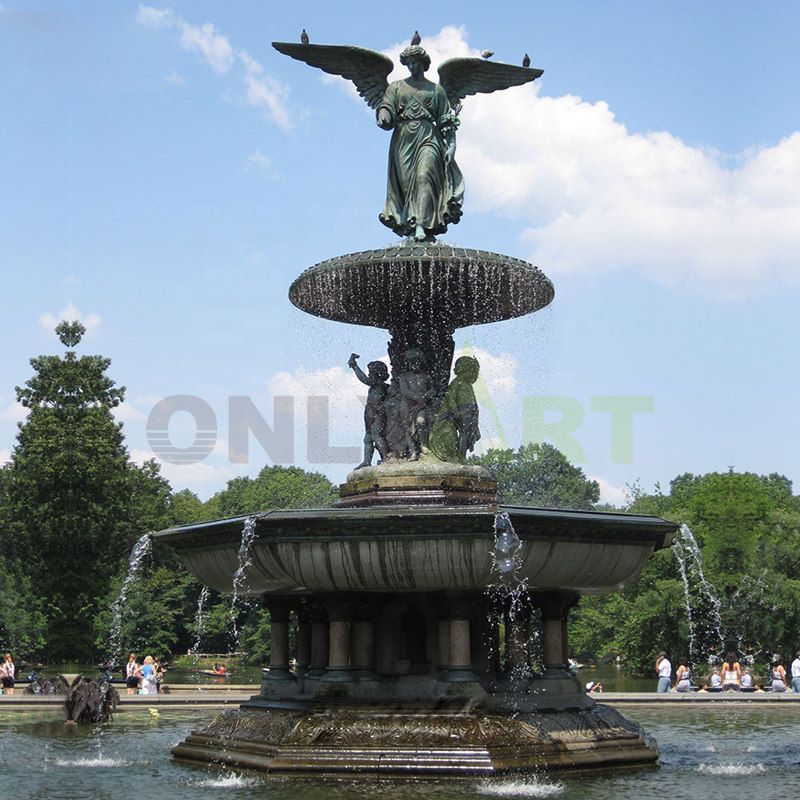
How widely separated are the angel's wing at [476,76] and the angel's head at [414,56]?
8.8 inches

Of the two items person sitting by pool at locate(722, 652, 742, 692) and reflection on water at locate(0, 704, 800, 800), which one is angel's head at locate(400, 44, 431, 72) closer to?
reflection on water at locate(0, 704, 800, 800)

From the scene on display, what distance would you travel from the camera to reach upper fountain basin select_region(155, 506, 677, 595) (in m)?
10.6

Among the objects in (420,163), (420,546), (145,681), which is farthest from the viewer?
(145,681)

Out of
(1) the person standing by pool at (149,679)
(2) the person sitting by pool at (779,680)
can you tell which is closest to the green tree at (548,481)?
(2) the person sitting by pool at (779,680)

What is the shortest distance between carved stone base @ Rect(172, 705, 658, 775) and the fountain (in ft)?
0.06

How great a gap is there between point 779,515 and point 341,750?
34.5 metres

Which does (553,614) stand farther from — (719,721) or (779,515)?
(779,515)

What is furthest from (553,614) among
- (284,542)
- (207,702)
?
(207,702)

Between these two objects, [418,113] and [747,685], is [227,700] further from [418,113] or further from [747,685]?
[418,113]

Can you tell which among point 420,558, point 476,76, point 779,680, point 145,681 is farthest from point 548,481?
point 420,558

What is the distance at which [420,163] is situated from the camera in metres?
14.0

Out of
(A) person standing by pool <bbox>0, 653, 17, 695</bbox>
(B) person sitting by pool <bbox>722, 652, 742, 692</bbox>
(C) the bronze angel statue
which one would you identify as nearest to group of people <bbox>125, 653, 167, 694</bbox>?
(A) person standing by pool <bbox>0, 653, 17, 695</bbox>

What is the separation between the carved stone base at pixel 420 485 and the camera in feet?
40.9

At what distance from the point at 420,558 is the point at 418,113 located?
5624mm
